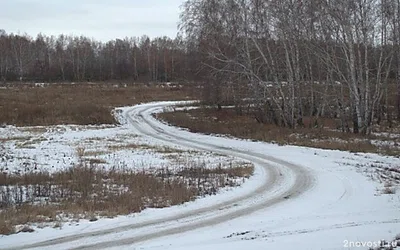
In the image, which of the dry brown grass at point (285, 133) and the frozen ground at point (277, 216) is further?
the dry brown grass at point (285, 133)

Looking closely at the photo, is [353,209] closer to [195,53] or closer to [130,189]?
[130,189]

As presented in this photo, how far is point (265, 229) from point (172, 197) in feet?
11.0

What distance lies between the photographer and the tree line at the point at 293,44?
26.6 meters

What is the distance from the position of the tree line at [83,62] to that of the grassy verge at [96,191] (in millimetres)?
66462

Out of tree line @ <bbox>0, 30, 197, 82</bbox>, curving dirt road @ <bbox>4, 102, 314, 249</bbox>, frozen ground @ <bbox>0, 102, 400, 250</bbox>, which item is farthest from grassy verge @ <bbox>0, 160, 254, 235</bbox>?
tree line @ <bbox>0, 30, 197, 82</bbox>

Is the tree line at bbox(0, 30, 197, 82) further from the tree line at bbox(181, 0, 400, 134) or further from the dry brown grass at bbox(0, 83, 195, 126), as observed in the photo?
the tree line at bbox(181, 0, 400, 134)

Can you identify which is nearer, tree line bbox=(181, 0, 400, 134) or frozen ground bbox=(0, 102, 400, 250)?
frozen ground bbox=(0, 102, 400, 250)

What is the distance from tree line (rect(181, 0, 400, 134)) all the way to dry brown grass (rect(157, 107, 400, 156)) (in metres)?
1.82

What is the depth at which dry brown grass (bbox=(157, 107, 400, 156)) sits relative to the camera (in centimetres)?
2177

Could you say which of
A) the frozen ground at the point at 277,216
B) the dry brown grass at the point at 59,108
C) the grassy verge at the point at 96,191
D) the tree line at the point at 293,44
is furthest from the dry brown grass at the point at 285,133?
the grassy verge at the point at 96,191

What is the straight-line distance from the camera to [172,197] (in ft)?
36.8

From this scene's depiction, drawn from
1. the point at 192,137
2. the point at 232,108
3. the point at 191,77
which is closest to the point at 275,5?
the point at 192,137

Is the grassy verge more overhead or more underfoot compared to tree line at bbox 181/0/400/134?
more underfoot

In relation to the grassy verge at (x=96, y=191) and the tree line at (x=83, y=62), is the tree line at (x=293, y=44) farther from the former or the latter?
the tree line at (x=83, y=62)
